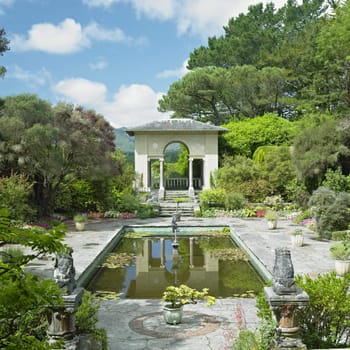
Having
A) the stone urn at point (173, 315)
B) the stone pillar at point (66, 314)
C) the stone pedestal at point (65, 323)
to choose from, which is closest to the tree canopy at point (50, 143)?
the stone urn at point (173, 315)

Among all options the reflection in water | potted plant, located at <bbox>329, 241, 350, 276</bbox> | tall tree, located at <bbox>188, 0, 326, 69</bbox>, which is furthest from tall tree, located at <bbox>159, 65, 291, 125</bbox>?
potted plant, located at <bbox>329, 241, 350, 276</bbox>

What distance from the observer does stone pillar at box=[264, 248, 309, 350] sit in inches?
205

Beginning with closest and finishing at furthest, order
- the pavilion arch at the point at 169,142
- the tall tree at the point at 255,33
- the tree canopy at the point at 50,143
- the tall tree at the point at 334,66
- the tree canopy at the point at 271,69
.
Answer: the tree canopy at the point at 50,143 < the tall tree at the point at 334,66 < the tree canopy at the point at 271,69 < the pavilion arch at the point at 169,142 < the tall tree at the point at 255,33

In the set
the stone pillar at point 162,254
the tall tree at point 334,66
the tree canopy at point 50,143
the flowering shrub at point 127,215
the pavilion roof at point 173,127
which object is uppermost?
the tall tree at point 334,66

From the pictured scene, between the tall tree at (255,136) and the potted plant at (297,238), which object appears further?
the tall tree at (255,136)

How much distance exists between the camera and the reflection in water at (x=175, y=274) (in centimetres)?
970

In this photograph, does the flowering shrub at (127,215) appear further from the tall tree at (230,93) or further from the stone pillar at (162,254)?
the tall tree at (230,93)

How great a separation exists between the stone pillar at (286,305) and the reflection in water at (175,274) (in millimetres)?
3897

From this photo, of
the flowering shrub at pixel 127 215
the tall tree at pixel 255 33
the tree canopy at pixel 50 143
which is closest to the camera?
the tree canopy at pixel 50 143

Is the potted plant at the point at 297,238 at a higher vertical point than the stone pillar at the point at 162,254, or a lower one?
higher

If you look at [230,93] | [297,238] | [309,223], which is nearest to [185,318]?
[297,238]

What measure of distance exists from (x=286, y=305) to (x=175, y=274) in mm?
6157

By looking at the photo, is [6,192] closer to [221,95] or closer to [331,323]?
[331,323]

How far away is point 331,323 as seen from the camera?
5.48 metres
